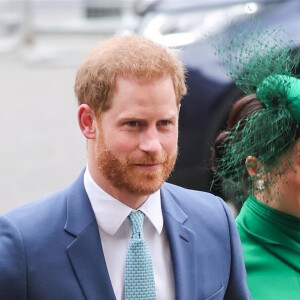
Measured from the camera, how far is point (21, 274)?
116 inches

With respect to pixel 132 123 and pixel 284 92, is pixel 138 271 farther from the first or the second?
pixel 284 92

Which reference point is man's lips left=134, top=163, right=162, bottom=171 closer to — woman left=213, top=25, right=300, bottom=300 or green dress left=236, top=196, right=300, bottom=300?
woman left=213, top=25, right=300, bottom=300

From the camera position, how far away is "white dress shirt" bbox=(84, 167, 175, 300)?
119 inches

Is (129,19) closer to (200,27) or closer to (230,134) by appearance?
(200,27)

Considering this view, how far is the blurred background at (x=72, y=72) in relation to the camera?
598cm

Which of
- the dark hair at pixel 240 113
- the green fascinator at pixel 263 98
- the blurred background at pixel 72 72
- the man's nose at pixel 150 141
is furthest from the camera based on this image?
the blurred background at pixel 72 72

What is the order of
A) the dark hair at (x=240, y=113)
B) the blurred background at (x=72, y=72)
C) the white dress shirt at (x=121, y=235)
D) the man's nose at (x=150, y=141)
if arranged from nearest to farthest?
the man's nose at (x=150, y=141)
the white dress shirt at (x=121, y=235)
the dark hair at (x=240, y=113)
the blurred background at (x=72, y=72)

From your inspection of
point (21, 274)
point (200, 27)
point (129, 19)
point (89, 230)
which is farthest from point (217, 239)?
point (129, 19)

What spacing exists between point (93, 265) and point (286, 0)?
3699 millimetres

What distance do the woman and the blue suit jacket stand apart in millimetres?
298

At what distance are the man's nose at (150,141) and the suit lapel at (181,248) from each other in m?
0.29

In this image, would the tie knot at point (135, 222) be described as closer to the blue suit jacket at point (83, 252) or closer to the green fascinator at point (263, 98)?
the blue suit jacket at point (83, 252)

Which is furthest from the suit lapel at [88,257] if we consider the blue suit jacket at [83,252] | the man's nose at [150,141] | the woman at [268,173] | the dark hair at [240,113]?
the dark hair at [240,113]

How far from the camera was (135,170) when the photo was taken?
2932 mm
